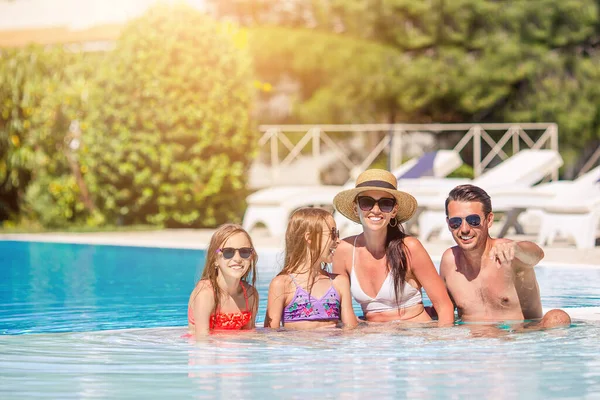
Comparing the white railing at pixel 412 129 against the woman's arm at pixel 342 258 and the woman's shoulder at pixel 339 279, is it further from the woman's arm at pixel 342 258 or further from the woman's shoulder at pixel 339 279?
the woman's shoulder at pixel 339 279

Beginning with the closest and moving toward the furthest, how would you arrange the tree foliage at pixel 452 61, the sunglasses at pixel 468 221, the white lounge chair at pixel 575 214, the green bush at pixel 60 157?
the sunglasses at pixel 468 221
the white lounge chair at pixel 575 214
the green bush at pixel 60 157
the tree foliage at pixel 452 61

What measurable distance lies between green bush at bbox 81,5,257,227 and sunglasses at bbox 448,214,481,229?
1175cm

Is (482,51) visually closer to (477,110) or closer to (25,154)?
(477,110)

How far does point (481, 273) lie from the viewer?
6.82 metres

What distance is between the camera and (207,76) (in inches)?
715

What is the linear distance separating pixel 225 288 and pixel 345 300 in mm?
713

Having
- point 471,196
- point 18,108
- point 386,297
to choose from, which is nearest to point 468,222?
point 471,196

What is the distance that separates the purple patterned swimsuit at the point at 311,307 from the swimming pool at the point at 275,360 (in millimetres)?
155

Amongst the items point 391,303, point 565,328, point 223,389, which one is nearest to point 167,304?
point 391,303

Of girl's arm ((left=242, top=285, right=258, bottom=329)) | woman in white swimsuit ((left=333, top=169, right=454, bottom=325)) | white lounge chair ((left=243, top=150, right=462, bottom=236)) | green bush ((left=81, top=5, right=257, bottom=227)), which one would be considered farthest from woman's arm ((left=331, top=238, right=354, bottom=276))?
green bush ((left=81, top=5, right=257, bottom=227))

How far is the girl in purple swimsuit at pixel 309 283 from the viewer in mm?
6582

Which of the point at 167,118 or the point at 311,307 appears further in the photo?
the point at 167,118

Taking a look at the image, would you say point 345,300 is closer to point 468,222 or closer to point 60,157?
point 468,222

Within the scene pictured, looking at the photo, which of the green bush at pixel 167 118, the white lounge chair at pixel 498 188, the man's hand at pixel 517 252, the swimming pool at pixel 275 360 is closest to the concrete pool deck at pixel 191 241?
the white lounge chair at pixel 498 188
